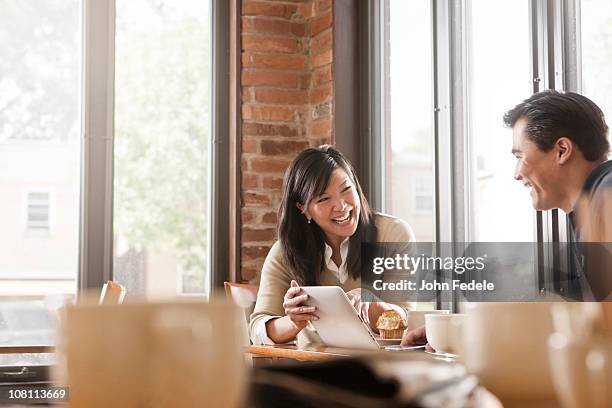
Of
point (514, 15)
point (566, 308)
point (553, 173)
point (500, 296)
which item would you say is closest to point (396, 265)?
point (500, 296)

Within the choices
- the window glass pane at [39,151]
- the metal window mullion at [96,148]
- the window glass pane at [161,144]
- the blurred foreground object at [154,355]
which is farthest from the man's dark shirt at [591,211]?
the window glass pane at [39,151]

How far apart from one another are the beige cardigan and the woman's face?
0.11 meters

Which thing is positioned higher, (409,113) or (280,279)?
(409,113)

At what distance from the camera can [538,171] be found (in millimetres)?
2637

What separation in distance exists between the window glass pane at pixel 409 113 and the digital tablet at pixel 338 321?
4.03 feet

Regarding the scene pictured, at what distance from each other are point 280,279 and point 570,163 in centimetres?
115

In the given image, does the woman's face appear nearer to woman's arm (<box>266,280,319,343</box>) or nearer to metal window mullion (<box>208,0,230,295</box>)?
woman's arm (<box>266,280,319,343</box>)

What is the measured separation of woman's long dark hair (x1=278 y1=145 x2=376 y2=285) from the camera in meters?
3.13

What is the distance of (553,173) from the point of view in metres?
2.59

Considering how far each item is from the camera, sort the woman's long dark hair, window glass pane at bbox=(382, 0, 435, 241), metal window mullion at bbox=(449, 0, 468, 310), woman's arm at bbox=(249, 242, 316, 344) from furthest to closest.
Answer: window glass pane at bbox=(382, 0, 435, 241)
metal window mullion at bbox=(449, 0, 468, 310)
the woman's long dark hair
woman's arm at bbox=(249, 242, 316, 344)

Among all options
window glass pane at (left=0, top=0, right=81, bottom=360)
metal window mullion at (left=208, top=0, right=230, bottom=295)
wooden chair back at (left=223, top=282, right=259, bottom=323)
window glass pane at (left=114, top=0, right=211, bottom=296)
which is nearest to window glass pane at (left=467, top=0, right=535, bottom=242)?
wooden chair back at (left=223, top=282, right=259, bottom=323)

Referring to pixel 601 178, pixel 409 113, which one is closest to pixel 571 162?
pixel 601 178

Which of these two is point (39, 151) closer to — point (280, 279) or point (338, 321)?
point (280, 279)

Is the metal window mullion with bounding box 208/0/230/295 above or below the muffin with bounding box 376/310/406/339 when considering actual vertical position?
above
